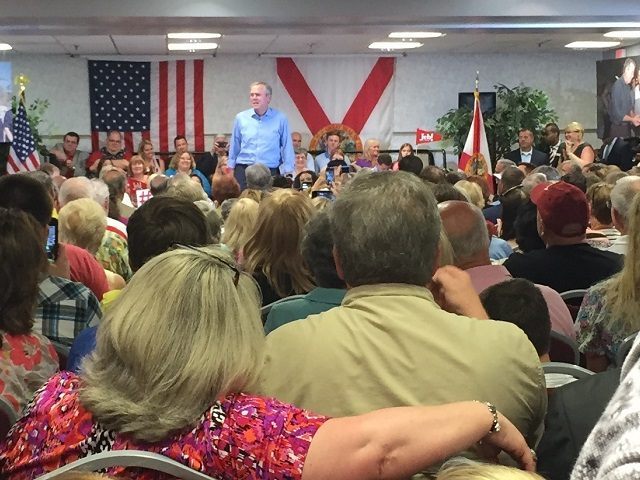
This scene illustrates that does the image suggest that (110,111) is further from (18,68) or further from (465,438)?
(465,438)

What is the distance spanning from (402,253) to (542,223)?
1837 millimetres

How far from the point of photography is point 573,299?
327cm

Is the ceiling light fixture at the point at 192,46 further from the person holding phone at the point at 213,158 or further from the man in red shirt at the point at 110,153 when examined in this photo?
the man in red shirt at the point at 110,153

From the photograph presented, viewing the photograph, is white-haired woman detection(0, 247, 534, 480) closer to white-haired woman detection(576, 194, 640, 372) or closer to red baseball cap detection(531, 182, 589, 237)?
white-haired woman detection(576, 194, 640, 372)

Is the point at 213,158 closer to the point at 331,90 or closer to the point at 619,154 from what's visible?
the point at 331,90

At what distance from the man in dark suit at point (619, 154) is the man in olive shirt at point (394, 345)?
381 inches

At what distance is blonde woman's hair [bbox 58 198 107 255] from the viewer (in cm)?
383

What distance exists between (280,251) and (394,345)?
5.39ft

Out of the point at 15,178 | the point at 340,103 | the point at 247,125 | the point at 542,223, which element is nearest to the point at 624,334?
the point at 542,223

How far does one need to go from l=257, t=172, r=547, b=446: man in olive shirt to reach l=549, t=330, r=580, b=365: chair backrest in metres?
0.80

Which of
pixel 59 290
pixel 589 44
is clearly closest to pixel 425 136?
pixel 589 44

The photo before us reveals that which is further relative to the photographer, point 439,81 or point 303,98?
point 439,81

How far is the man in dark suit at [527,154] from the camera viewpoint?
1180cm

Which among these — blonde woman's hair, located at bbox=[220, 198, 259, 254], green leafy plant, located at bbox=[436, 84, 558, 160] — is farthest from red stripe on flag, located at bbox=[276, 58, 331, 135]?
blonde woman's hair, located at bbox=[220, 198, 259, 254]
